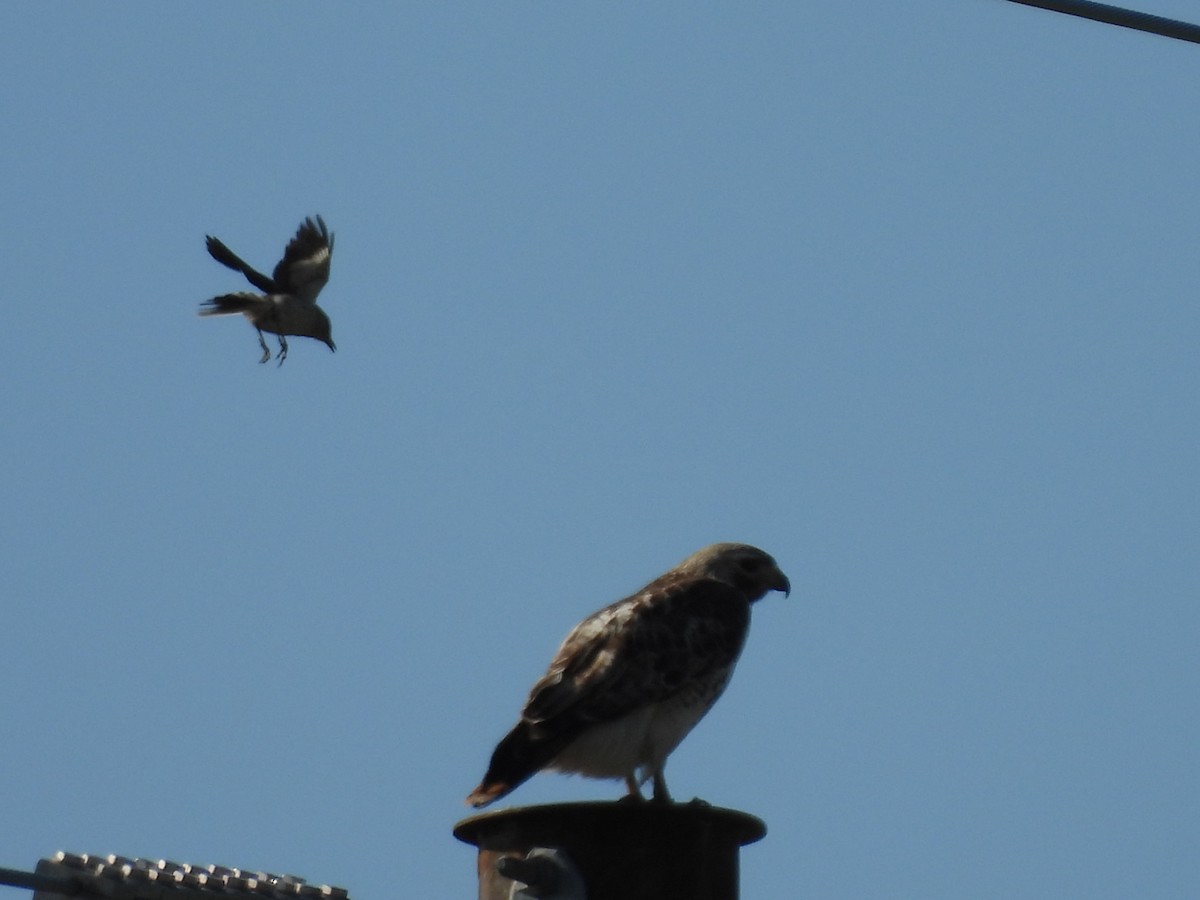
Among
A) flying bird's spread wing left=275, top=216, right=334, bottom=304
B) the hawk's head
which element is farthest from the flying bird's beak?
flying bird's spread wing left=275, top=216, right=334, bottom=304

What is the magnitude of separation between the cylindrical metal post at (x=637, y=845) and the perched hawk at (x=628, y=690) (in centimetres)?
196

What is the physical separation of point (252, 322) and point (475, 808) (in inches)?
356

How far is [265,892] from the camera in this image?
790cm

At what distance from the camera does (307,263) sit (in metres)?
17.2

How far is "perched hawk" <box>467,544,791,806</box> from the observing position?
9141mm

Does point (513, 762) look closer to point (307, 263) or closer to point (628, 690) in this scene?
point (628, 690)

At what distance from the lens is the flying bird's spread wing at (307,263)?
17.2 metres

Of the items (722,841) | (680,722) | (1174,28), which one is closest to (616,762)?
(680,722)

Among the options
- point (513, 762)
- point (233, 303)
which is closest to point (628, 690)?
point (513, 762)

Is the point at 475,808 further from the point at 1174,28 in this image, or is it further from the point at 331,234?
the point at 331,234

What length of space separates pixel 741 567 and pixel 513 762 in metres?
2.48

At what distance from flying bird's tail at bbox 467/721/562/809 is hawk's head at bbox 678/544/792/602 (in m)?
2.12

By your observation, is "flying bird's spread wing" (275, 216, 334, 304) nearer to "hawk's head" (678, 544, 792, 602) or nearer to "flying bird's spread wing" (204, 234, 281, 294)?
"flying bird's spread wing" (204, 234, 281, 294)

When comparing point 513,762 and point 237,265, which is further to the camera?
point 237,265
